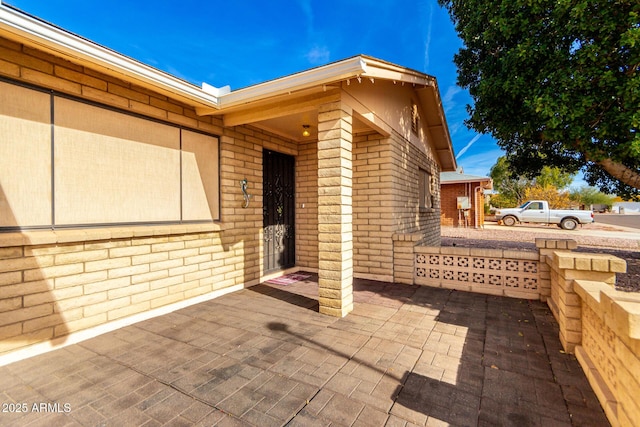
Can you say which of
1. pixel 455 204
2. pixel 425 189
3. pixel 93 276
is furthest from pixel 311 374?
pixel 455 204

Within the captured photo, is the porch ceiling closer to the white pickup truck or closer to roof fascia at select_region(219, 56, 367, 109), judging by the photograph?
roof fascia at select_region(219, 56, 367, 109)

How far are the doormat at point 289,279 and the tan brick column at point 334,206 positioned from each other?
1.81 meters

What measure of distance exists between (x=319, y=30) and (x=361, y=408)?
2501 cm

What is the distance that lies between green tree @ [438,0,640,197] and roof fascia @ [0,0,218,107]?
6.55 meters

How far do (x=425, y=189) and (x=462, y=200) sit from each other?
34.8 ft

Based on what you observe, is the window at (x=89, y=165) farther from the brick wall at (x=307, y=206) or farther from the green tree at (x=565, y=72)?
the green tree at (x=565, y=72)

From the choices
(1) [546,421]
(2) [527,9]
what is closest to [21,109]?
(1) [546,421]

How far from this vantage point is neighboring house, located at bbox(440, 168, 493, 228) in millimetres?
17469

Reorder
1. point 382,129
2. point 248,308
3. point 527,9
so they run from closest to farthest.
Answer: point 248,308, point 382,129, point 527,9

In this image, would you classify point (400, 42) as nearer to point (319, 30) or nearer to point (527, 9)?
point (319, 30)

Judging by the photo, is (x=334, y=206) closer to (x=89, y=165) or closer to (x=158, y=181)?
(x=158, y=181)

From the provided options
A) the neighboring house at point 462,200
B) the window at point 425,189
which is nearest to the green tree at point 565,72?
the window at point 425,189

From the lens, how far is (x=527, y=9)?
226 inches

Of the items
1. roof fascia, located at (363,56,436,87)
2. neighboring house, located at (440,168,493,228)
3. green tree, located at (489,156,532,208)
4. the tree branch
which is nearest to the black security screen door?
roof fascia, located at (363,56,436,87)
